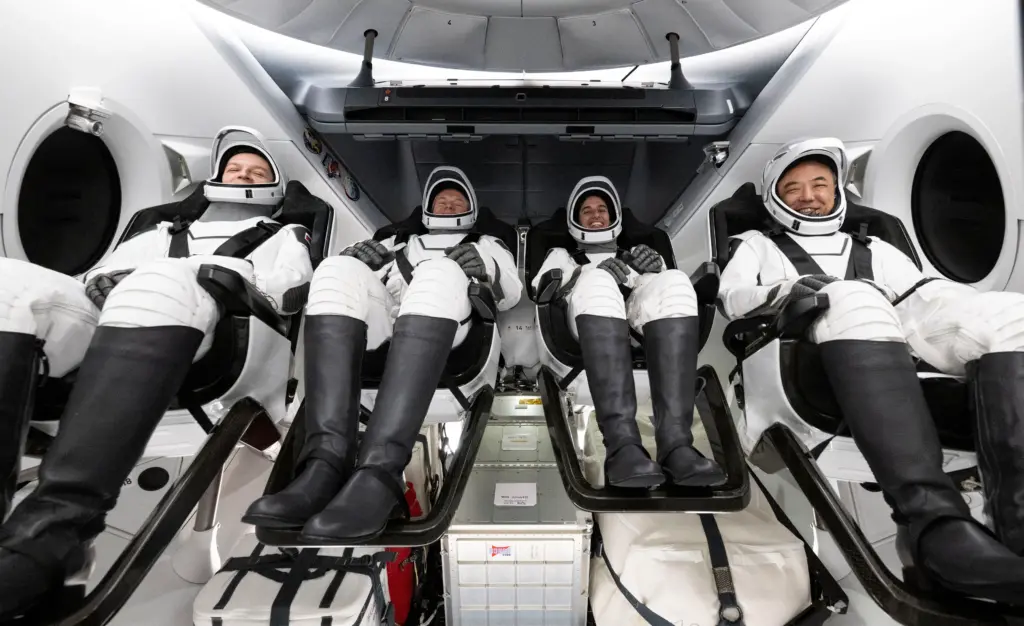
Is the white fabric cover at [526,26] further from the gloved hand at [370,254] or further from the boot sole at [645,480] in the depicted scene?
the boot sole at [645,480]

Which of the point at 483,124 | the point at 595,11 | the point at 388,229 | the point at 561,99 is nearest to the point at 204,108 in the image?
the point at 388,229

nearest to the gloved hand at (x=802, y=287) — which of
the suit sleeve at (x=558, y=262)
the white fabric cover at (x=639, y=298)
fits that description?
the white fabric cover at (x=639, y=298)

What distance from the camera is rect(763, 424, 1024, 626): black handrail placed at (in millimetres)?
1007

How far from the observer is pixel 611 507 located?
4.17 feet

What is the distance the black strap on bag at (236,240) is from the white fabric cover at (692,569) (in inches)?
61.8

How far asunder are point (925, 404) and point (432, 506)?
3.85ft

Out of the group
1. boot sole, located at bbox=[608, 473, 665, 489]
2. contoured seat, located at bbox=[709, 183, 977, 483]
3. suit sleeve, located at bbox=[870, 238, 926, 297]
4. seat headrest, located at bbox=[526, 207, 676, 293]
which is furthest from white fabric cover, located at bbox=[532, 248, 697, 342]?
suit sleeve, located at bbox=[870, 238, 926, 297]

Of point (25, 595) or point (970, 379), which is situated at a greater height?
point (970, 379)

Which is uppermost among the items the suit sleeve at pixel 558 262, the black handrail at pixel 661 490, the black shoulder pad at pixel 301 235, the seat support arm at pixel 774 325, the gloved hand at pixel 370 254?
the black shoulder pad at pixel 301 235

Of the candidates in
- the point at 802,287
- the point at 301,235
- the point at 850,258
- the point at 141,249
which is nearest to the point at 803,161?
Answer: the point at 850,258

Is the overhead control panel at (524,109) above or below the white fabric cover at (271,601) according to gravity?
above

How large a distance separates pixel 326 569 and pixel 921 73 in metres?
2.83

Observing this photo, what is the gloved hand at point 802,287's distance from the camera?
1.37 metres

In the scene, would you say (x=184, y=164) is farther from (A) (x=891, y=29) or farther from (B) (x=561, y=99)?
(A) (x=891, y=29)
